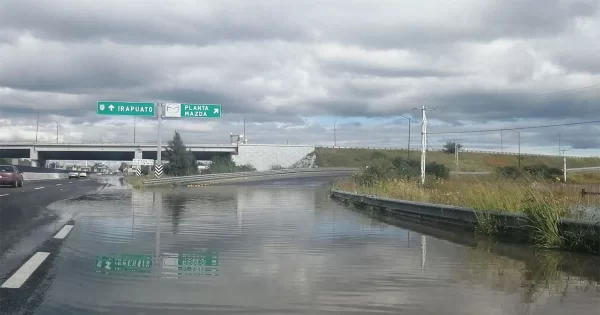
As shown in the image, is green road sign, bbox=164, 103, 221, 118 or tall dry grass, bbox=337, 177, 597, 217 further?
green road sign, bbox=164, 103, 221, 118

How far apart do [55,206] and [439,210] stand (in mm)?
13838

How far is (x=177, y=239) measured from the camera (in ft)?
41.3

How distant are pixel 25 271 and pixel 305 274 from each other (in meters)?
4.09

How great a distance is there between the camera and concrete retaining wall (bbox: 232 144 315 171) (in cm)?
9362

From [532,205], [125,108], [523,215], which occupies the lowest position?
[523,215]

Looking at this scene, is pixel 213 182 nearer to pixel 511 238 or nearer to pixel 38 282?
pixel 511 238

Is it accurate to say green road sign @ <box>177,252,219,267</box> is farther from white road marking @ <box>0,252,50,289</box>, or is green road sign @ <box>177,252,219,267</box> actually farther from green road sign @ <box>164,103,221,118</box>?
green road sign @ <box>164,103,221,118</box>

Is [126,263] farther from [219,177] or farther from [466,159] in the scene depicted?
[466,159]

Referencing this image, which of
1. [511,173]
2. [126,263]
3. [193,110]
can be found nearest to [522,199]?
[126,263]

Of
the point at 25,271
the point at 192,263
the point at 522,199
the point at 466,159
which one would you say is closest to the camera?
the point at 25,271

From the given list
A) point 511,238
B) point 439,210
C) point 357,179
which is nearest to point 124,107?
point 357,179

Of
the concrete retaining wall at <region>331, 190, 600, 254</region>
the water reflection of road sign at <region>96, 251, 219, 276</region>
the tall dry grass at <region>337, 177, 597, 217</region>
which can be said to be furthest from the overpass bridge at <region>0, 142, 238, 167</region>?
the water reflection of road sign at <region>96, 251, 219, 276</region>

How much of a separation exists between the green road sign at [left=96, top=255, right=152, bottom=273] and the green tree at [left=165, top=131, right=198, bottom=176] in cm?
5701

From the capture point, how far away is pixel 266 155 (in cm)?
9538
